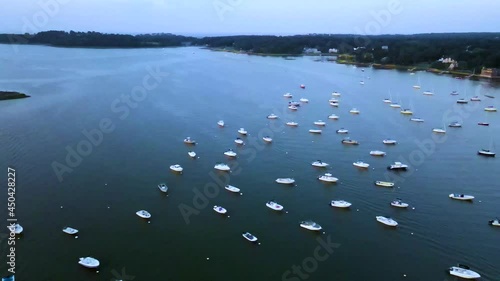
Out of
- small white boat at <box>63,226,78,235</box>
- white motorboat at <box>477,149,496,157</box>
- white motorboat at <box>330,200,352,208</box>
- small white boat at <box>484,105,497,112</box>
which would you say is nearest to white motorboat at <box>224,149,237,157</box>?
white motorboat at <box>330,200,352,208</box>

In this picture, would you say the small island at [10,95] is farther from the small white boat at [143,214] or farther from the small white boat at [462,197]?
the small white boat at [462,197]

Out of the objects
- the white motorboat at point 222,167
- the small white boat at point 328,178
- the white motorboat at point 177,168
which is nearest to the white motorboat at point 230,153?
the white motorboat at point 222,167

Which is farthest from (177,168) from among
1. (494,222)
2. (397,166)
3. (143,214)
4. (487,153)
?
(487,153)

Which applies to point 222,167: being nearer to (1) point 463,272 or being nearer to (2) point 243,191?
(2) point 243,191

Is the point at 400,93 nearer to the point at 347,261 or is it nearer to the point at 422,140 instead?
the point at 422,140

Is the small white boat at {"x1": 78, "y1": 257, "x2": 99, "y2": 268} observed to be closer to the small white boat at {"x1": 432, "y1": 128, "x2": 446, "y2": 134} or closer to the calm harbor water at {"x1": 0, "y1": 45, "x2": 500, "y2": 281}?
the calm harbor water at {"x1": 0, "y1": 45, "x2": 500, "y2": 281}

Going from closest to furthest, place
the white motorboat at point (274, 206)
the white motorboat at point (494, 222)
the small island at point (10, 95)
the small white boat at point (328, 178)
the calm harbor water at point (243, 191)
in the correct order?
1. the calm harbor water at point (243, 191)
2. the white motorboat at point (494, 222)
3. the white motorboat at point (274, 206)
4. the small white boat at point (328, 178)
5. the small island at point (10, 95)

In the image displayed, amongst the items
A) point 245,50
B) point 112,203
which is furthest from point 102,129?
point 245,50

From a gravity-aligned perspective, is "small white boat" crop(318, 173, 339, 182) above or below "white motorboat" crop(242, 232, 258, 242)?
above
